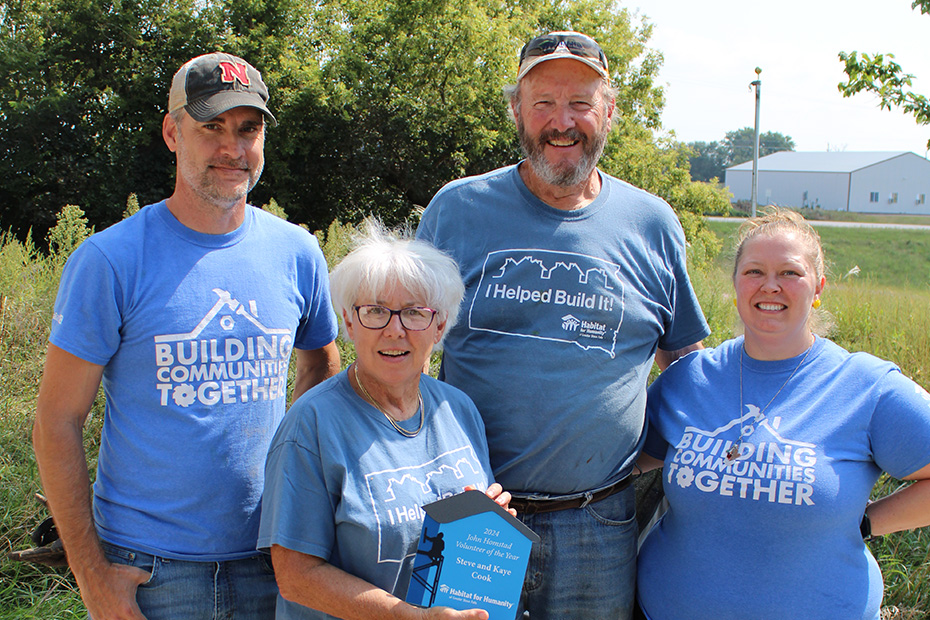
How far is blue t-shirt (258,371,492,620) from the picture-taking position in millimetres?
1935

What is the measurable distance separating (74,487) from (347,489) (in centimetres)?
89

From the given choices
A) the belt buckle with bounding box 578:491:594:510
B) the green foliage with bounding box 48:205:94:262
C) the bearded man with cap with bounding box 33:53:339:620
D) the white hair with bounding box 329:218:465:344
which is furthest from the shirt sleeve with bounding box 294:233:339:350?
the green foliage with bounding box 48:205:94:262

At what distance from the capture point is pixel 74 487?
2180 millimetres

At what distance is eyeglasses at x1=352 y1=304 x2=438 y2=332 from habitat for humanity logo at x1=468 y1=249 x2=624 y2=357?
0.52 m

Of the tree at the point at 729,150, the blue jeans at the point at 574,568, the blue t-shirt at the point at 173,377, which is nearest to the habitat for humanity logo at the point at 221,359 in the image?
the blue t-shirt at the point at 173,377

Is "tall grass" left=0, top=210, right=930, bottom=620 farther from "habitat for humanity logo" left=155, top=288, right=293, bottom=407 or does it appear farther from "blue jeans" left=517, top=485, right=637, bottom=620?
"habitat for humanity logo" left=155, top=288, right=293, bottom=407

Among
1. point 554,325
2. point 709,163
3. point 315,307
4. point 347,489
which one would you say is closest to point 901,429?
point 554,325

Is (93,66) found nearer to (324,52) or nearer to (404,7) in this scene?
(324,52)

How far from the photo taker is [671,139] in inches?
861

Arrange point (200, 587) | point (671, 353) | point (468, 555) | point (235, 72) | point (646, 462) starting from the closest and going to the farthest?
1. point (468, 555)
2. point (200, 587)
3. point (235, 72)
4. point (646, 462)
5. point (671, 353)

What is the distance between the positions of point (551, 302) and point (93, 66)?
63.0ft

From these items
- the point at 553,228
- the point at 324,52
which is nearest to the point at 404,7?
the point at 324,52

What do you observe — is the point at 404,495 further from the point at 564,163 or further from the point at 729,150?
the point at 729,150

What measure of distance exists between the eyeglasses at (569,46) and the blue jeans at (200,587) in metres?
2.06
